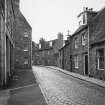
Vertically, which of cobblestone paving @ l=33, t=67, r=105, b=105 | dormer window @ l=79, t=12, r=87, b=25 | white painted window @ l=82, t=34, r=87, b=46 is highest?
dormer window @ l=79, t=12, r=87, b=25

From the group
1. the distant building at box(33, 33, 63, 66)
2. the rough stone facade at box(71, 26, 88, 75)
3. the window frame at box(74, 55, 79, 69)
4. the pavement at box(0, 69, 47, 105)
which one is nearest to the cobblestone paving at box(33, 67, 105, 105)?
the pavement at box(0, 69, 47, 105)

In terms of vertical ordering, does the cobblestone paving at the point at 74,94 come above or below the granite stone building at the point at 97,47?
below

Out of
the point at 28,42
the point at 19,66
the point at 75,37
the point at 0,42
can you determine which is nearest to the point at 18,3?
the point at 28,42

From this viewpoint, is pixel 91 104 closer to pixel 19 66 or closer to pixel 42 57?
pixel 19 66

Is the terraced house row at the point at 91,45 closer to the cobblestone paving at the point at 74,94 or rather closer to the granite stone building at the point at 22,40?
the cobblestone paving at the point at 74,94

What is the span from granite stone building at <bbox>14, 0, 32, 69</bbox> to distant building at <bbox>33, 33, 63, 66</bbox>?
1529cm

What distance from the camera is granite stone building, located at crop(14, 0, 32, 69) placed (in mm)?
34406

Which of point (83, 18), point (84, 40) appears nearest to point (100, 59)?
point (84, 40)

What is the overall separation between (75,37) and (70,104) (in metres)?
17.3

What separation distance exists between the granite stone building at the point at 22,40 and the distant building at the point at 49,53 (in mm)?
15293

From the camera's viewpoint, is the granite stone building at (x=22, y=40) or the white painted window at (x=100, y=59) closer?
the white painted window at (x=100, y=59)

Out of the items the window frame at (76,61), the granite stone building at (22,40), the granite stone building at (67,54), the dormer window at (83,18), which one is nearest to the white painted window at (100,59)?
the window frame at (76,61)

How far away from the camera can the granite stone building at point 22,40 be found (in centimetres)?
3441

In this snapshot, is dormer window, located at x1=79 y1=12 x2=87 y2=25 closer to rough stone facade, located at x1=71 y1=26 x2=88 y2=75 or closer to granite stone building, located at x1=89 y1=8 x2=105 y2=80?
rough stone facade, located at x1=71 y1=26 x2=88 y2=75
